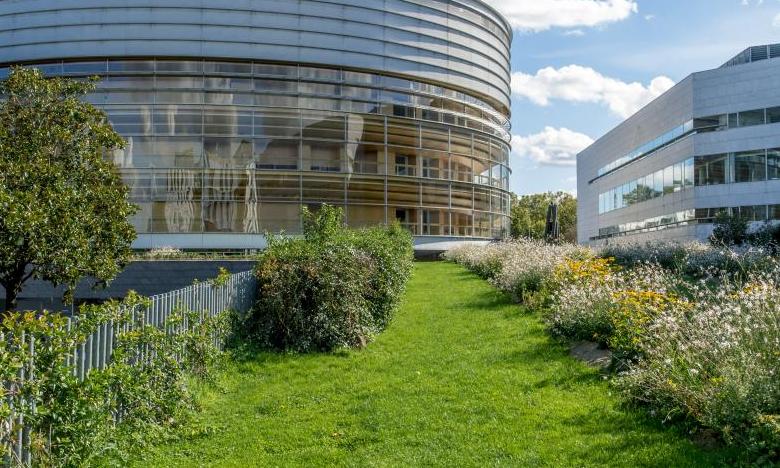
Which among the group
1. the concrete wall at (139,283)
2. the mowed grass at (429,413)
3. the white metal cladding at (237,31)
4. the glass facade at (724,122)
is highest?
the white metal cladding at (237,31)

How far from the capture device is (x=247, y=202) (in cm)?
3994

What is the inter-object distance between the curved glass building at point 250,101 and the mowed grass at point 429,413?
30449 mm

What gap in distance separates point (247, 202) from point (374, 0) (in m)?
16.7

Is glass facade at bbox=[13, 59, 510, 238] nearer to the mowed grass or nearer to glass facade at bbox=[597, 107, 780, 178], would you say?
glass facade at bbox=[597, 107, 780, 178]

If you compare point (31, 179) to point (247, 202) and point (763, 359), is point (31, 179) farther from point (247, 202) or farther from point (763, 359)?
point (247, 202)

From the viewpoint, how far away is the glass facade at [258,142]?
39.4 meters

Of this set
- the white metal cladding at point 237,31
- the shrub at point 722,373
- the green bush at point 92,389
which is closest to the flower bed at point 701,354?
the shrub at point 722,373

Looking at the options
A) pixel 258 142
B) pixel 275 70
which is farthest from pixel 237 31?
pixel 258 142

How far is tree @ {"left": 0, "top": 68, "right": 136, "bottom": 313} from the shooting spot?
1178cm

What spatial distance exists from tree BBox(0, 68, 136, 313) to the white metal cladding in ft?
87.0

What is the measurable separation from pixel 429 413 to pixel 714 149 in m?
44.5

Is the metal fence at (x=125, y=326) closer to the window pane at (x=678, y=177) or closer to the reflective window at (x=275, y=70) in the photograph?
the reflective window at (x=275, y=70)

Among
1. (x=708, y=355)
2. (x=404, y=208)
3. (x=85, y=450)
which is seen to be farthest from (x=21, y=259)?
(x=404, y=208)

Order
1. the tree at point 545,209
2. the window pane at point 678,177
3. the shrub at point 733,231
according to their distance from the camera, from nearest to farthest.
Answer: the shrub at point 733,231 → the window pane at point 678,177 → the tree at point 545,209
